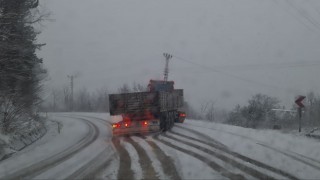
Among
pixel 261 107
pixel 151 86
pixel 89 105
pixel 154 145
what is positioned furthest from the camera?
pixel 89 105

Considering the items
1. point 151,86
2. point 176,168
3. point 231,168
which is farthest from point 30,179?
point 151,86

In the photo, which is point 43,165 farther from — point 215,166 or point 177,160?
point 215,166

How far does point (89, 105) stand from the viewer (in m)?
100

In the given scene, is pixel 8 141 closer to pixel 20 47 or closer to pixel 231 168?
pixel 20 47

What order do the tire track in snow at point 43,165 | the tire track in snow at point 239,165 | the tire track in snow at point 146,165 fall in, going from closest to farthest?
the tire track in snow at point 239,165 → the tire track in snow at point 146,165 → the tire track in snow at point 43,165

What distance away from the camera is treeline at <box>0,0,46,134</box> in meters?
24.4

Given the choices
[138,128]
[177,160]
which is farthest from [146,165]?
[138,128]

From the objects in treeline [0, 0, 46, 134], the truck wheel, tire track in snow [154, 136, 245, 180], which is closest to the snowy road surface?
tire track in snow [154, 136, 245, 180]

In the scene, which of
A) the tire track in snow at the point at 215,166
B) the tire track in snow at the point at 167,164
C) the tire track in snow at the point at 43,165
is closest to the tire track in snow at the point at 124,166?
the tire track in snow at the point at 167,164

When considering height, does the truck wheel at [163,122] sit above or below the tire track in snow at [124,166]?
above

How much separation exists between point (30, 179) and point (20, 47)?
51.1 feet

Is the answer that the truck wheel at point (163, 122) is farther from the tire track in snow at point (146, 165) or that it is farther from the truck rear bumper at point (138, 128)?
the tire track in snow at point (146, 165)

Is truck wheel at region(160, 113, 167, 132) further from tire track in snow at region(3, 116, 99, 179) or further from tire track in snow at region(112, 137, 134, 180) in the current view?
tire track in snow at region(112, 137, 134, 180)

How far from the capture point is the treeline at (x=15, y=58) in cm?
2442
